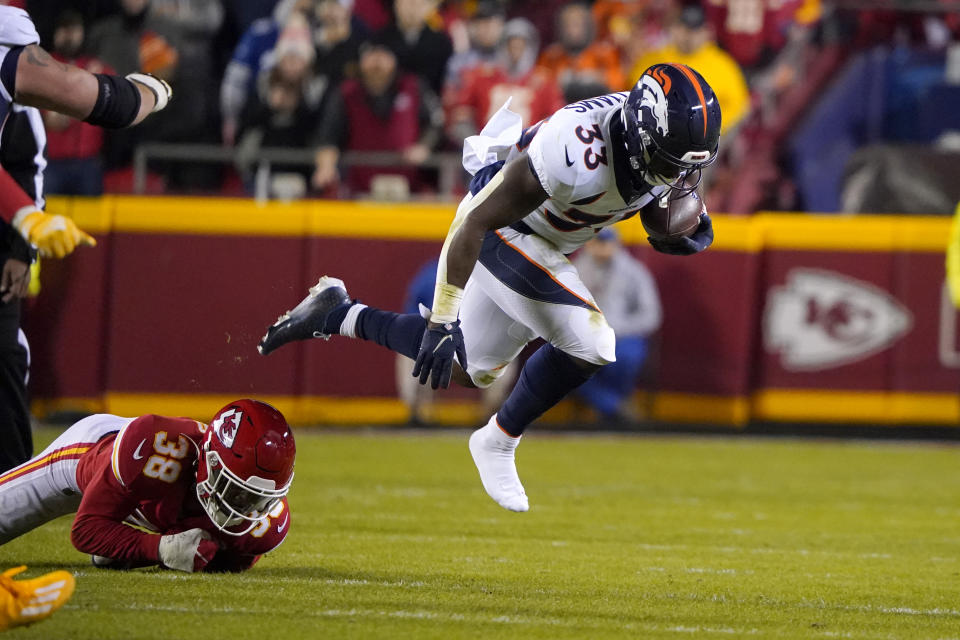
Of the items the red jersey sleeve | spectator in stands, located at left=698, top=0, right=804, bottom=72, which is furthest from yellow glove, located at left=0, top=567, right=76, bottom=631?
spectator in stands, located at left=698, top=0, right=804, bottom=72

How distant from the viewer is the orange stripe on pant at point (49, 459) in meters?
4.72

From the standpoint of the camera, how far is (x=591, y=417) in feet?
34.3

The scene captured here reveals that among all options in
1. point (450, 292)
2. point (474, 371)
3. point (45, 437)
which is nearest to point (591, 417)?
point (45, 437)

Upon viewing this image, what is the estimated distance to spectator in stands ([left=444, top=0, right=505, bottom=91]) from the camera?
A: 36.5ft

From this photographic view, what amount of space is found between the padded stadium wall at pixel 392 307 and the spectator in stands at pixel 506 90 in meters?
0.99

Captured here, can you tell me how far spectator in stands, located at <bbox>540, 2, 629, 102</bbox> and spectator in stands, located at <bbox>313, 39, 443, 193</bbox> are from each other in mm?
1210

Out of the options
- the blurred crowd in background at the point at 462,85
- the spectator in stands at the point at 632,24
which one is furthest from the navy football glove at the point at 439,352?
the spectator in stands at the point at 632,24

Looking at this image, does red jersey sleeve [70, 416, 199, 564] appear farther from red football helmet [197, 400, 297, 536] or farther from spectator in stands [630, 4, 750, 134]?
spectator in stands [630, 4, 750, 134]

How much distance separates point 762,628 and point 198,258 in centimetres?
644

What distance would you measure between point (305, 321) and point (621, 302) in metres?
4.80

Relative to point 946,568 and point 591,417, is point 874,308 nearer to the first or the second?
point 591,417

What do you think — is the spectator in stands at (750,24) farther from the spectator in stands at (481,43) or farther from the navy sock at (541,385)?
the navy sock at (541,385)

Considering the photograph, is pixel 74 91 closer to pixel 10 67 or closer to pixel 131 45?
pixel 10 67

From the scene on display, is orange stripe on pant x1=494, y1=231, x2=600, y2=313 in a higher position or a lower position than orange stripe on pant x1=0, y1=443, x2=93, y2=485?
higher
